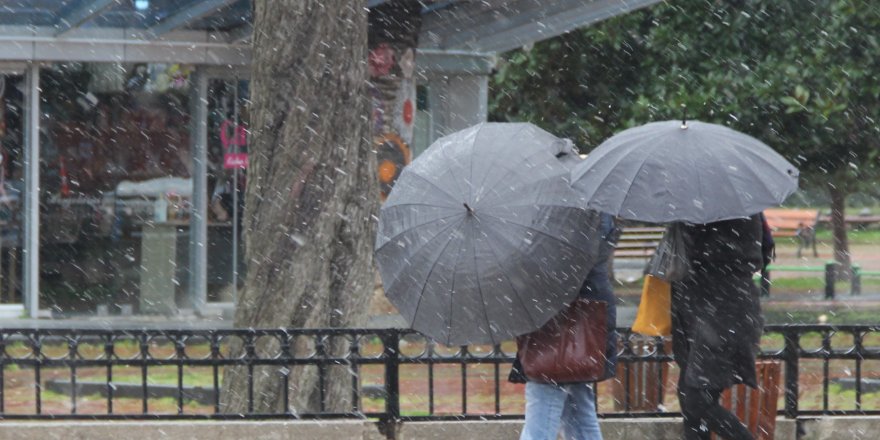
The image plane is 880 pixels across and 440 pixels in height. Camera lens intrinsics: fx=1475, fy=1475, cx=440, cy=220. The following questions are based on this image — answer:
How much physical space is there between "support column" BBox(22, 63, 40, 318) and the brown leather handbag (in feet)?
35.6

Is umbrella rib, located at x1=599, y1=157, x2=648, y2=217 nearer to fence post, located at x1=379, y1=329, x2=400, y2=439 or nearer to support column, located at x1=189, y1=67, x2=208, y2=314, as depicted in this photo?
fence post, located at x1=379, y1=329, x2=400, y2=439

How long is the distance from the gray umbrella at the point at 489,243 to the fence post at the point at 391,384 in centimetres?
121

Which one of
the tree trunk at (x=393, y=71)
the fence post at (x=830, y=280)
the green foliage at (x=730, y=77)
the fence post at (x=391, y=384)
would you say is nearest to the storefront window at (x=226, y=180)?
the tree trunk at (x=393, y=71)

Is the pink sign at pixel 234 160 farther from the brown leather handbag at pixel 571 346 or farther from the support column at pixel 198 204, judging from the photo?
the brown leather handbag at pixel 571 346

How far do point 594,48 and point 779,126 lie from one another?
318 centimetres

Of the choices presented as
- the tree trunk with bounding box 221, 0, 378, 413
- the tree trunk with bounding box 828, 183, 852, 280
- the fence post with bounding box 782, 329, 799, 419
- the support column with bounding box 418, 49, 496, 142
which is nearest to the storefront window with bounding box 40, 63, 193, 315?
the support column with bounding box 418, 49, 496, 142

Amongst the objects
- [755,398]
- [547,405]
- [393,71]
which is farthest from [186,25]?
[547,405]

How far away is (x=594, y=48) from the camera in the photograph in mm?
20469

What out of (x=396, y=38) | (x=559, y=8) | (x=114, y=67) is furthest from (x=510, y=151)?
(x=114, y=67)

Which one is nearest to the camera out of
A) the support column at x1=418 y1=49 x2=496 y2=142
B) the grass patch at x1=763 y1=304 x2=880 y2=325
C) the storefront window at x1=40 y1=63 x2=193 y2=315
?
the storefront window at x1=40 y1=63 x2=193 y2=315

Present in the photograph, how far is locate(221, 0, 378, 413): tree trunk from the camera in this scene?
8.51 meters

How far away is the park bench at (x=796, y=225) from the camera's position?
1261 inches

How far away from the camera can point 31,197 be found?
1600cm

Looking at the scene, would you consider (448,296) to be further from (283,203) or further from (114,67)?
(114,67)
